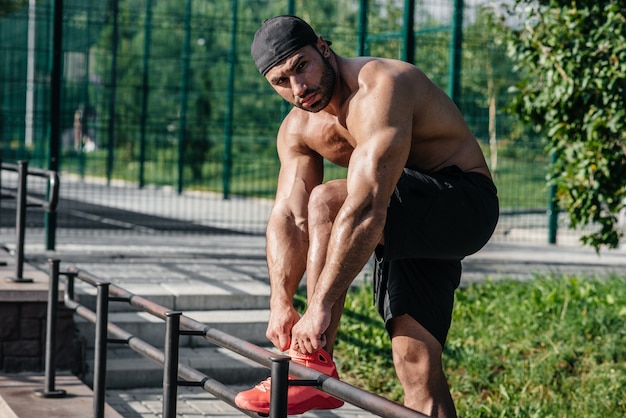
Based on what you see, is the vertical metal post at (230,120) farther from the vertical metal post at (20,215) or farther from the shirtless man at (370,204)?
the shirtless man at (370,204)

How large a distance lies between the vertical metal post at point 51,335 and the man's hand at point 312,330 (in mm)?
2337

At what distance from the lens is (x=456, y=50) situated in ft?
32.7

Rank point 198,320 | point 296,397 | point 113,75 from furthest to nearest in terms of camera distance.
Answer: point 113,75 < point 198,320 < point 296,397

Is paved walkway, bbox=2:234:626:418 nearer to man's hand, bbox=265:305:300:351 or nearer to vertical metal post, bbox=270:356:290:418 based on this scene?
man's hand, bbox=265:305:300:351

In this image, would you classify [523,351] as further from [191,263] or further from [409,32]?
[409,32]

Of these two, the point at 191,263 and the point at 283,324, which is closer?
the point at 283,324

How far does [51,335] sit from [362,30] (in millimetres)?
5411

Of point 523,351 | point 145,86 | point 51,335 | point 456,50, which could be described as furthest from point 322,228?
point 145,86

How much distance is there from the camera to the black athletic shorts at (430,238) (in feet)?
11.6

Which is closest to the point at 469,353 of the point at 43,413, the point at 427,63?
the point at 43,413

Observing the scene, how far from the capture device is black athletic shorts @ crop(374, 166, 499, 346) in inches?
139

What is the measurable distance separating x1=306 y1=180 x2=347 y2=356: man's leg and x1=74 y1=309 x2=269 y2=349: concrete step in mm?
3262

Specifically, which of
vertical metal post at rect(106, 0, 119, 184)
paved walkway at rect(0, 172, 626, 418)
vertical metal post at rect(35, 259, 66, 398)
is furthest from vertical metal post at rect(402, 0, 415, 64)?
vertical metal post at rect(35, 259, 66, 398)

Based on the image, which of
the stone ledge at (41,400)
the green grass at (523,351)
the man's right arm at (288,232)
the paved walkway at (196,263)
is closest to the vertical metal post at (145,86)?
the paved walkway at (196,263)
